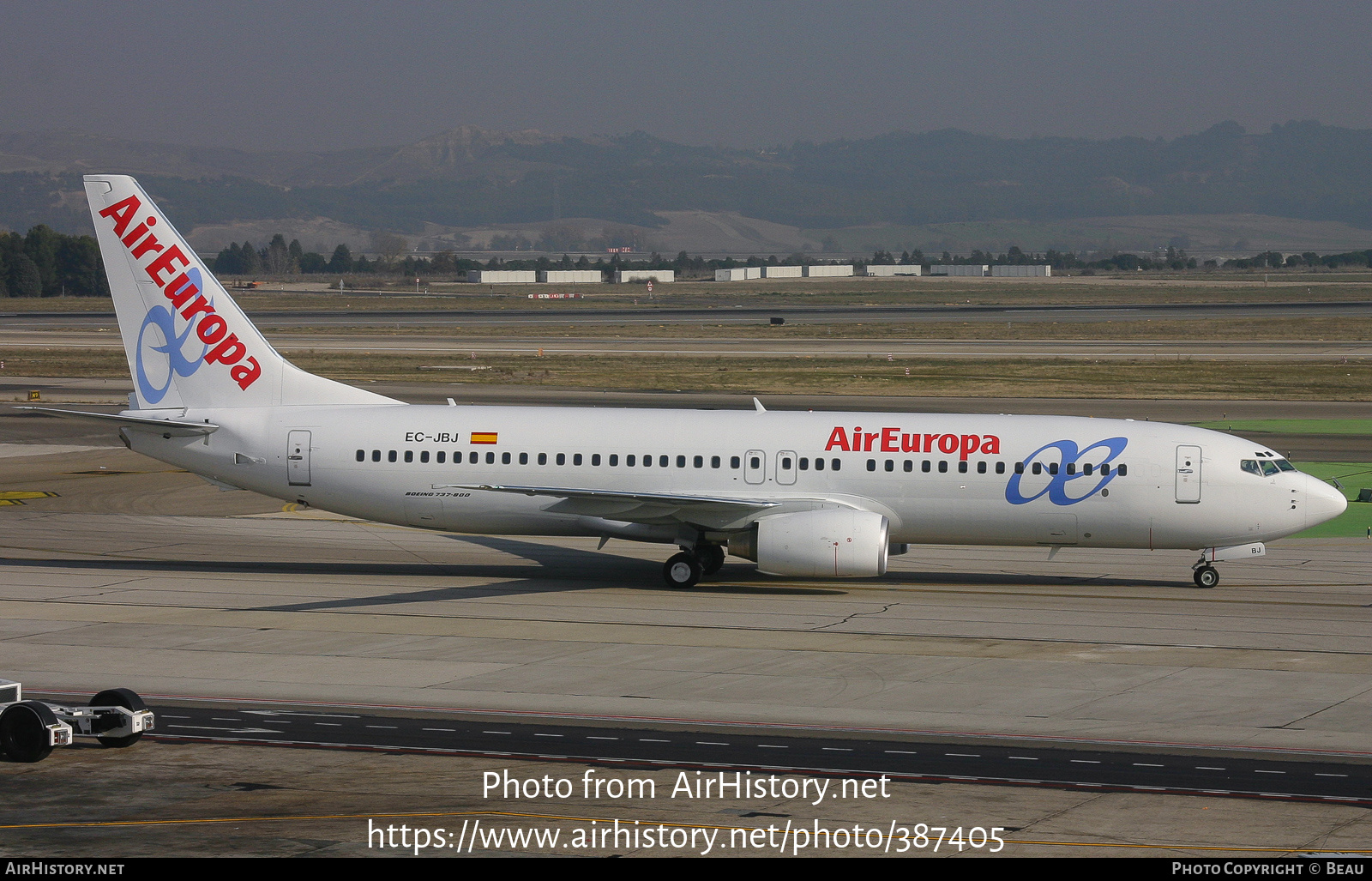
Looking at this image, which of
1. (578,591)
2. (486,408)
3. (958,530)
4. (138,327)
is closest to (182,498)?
(138,327)

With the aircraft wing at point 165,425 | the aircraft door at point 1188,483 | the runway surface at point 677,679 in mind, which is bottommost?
the runway surface at point 677,679

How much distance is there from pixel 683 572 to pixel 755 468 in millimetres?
3103

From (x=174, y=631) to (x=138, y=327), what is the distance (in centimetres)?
1036

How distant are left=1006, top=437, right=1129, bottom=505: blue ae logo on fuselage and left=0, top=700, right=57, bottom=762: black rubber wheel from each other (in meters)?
22.1

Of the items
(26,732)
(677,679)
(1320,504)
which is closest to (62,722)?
(26,732)

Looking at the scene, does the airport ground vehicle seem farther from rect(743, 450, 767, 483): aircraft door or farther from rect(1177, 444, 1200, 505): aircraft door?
rect(1177, 444, 1200, 505): aircraft door

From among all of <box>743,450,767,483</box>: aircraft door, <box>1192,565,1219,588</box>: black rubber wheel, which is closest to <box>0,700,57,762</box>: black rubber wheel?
<box>743,450,767,483</box>: aircraft door

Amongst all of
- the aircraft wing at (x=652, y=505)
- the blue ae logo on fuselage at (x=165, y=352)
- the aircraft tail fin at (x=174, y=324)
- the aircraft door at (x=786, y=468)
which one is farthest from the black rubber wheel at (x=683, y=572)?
the blue ae logo on fuselage at (x=165, y=352)

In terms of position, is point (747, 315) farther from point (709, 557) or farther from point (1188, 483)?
point (1188, 483)

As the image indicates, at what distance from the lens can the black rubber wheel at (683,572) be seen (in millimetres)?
34594

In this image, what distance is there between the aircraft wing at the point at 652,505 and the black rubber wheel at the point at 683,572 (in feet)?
3.11

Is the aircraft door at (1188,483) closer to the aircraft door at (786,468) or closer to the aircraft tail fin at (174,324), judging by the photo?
the aircraft door at (786,468)

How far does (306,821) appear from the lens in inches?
674

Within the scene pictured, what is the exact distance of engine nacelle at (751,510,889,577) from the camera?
106ft
